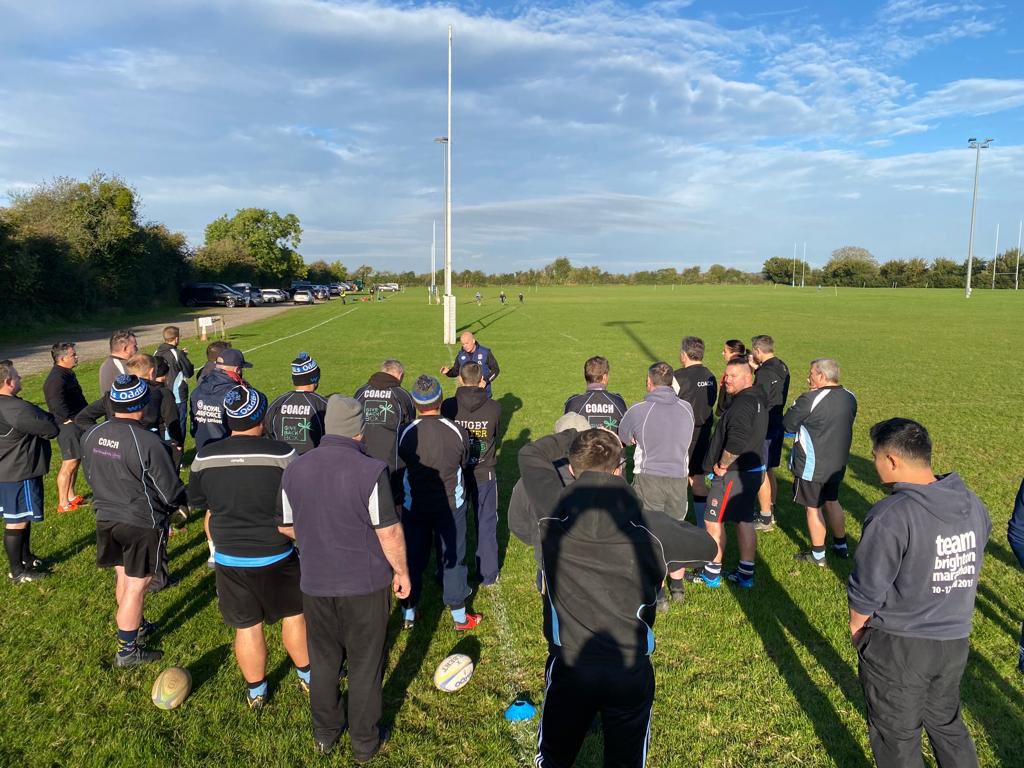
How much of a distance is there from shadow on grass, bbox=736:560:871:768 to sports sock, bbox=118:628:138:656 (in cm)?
474

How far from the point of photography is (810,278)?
113375 millimetres

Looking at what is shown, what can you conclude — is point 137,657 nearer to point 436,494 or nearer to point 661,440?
point 436,494

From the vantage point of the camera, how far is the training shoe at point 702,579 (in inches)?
219

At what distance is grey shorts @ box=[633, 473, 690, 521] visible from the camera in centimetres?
501

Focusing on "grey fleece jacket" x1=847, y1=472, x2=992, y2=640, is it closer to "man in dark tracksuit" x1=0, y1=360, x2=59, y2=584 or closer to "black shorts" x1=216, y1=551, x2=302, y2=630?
"black shorts" x1=216, y1=551, x2=302, y2=630

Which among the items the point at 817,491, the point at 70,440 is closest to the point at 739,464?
the point at 817,491

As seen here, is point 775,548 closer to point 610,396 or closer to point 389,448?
point 610,396

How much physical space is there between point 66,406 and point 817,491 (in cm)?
807

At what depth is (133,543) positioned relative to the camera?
4.28 meters

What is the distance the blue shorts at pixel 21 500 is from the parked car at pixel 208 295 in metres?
47.0

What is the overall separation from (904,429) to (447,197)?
22.4 meters

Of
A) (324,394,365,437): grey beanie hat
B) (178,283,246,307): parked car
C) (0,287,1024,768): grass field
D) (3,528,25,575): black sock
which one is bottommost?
(0,287,1024,768): grass field

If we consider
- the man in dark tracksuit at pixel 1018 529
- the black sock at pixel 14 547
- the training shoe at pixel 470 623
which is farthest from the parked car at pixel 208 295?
the man in dark tracksuit at pixel 1018 529

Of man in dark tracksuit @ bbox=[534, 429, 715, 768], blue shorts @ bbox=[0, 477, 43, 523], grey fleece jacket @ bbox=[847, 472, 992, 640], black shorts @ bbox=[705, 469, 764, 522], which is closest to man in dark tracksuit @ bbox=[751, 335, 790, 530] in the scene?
black shorts @ bbox=[705, 469, 764, 522]
